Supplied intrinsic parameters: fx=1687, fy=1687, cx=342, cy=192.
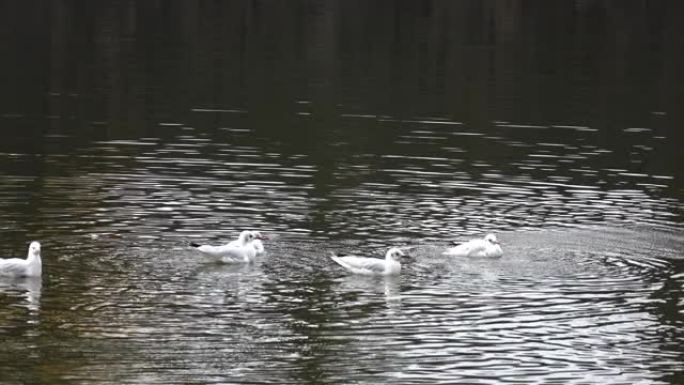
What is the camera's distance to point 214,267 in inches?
1170

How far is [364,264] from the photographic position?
28922mm

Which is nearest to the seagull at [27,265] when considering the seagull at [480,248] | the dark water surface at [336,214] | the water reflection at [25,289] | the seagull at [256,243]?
the water reflection at [25,289]

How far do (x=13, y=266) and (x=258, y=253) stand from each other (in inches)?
184

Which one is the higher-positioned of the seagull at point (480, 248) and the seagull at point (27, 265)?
the seagull at point (27, 265)

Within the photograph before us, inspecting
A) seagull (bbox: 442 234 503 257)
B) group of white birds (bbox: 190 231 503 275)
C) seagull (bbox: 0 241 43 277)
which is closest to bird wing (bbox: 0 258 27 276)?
seagull (bbox: 0 241 43 277)

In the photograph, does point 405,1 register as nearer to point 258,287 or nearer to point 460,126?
point 460,126

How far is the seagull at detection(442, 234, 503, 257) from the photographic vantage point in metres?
30.1

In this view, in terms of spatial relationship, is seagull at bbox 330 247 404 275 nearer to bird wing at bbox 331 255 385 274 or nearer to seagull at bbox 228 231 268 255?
bird wing at bbox 331 255 385 274

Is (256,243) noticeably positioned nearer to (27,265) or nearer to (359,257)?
(359,257)

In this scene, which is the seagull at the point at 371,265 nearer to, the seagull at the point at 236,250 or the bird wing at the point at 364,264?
the bird wing at the point at 364,264

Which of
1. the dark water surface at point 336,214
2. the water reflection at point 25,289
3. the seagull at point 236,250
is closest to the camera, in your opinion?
the dark water surface at point 336,214

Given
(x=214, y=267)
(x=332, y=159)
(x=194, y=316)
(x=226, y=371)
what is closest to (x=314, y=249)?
(x=214, y=267)

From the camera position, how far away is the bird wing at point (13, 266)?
27656mm

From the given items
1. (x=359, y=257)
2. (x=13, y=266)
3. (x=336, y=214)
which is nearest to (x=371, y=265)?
(x=359, y=257)
